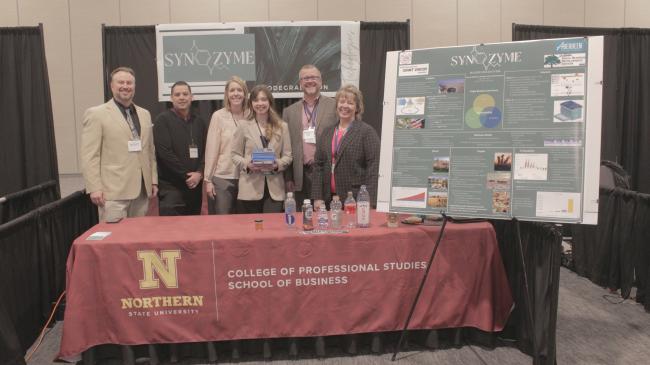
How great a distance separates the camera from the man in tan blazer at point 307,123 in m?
3.55

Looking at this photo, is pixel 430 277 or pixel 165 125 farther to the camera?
pixel 165 125

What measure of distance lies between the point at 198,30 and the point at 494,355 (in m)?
3.43

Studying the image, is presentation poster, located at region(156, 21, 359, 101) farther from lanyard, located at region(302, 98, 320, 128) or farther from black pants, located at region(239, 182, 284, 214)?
black pants, located at region(239, 182, 284, 214)

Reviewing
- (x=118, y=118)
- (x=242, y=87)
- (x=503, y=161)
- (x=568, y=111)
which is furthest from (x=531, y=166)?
(x=118, y=118)

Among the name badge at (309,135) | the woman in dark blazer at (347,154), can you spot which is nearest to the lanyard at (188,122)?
the name badge at (309,135)

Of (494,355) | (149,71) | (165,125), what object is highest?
(149,71)

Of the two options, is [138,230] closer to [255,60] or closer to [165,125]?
[165,125]

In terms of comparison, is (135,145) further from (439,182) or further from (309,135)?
(439,182)

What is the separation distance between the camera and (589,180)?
6.96ft

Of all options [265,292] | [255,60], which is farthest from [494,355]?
[255,60]

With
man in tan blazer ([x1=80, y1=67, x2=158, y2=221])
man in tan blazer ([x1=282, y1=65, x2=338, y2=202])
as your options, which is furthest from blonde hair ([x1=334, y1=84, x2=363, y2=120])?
man in tan blazer ([x1=80, y1=67, x2=158, y2=221])

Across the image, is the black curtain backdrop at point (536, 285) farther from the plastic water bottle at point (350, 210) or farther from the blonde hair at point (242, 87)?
the blonde hair at point (242, 87)

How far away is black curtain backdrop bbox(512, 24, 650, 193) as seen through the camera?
5121 millimetres

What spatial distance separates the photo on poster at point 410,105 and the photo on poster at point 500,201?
530 mm
